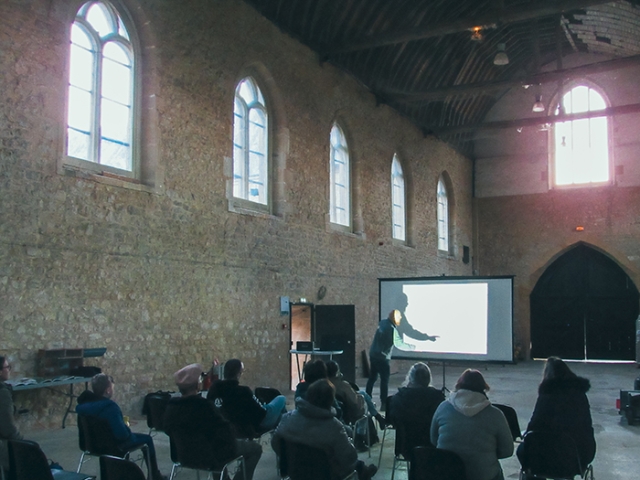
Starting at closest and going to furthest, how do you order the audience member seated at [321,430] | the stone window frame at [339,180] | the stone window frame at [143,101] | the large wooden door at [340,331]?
the audience member seated at [321,430] < the stone window frame at [143,101] < the large wooden door at [340,331] < the stone window frame at [339,180]

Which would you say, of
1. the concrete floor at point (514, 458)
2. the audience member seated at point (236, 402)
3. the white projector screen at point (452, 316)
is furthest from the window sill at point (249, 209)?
the audience member seated at point (236, 402)

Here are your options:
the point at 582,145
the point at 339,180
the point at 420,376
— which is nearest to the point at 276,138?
the point at 339,180

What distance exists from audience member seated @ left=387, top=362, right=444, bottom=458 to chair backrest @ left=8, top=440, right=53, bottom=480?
2268 millimetres

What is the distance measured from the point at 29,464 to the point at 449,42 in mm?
12137

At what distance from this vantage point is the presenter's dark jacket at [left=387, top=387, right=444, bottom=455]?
14.7ft

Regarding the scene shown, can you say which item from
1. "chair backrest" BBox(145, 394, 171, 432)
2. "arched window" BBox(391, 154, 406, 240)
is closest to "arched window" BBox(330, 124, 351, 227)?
"arched window" BBox(391, 154, 406, 240)

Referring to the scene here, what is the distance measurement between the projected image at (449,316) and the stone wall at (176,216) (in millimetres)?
2226

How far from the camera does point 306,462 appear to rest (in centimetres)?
362

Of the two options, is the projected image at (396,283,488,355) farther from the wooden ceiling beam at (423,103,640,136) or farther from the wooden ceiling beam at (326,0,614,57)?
the wooden ceiling beam at (423,103,640,136)

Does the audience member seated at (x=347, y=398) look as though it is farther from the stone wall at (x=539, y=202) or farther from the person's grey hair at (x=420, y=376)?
the stone wall at (x=539, y=202)

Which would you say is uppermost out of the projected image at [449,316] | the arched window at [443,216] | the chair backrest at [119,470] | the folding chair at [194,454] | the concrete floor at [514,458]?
the arched window at [443,216]

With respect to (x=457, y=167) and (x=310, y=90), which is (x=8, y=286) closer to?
(x=310, y=90)

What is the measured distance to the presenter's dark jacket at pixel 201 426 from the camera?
13.1ft

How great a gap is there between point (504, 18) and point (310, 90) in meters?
3.28
